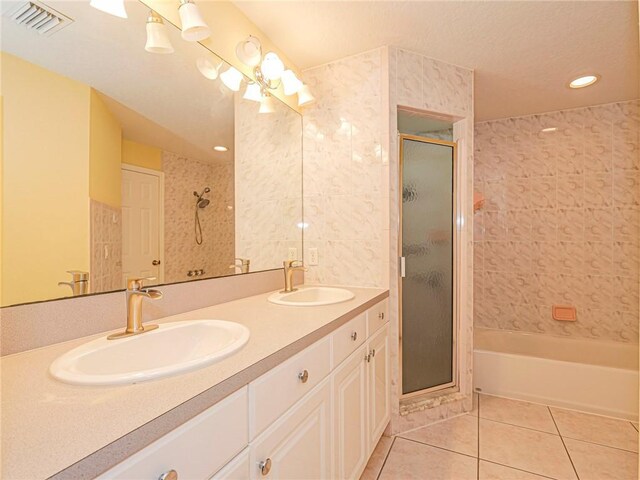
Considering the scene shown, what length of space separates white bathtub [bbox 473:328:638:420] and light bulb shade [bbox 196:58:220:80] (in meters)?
2.66

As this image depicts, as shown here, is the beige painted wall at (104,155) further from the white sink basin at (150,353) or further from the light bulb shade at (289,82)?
the light bulb shade at (289,82)

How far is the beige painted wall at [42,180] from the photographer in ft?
2.55

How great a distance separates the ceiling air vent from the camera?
0.81 metres

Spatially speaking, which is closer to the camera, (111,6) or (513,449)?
(111,6)

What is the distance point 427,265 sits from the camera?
2148 millimetres

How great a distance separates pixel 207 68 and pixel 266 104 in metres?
0.46

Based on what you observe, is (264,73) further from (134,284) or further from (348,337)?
(348,337)

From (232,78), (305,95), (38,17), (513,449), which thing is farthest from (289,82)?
(513,449)

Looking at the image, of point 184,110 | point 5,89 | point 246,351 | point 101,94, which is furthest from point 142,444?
point 184,110

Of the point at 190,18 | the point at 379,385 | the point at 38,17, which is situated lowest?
the point at 379,385

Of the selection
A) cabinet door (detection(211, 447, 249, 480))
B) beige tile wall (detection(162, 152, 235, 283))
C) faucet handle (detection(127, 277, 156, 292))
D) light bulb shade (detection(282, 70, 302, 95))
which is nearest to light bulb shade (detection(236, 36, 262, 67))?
light bulb shade (detection(282, 70, 302, 95))

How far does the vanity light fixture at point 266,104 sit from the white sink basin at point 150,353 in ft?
4.36

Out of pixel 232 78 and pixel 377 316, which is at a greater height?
pixel 232 78

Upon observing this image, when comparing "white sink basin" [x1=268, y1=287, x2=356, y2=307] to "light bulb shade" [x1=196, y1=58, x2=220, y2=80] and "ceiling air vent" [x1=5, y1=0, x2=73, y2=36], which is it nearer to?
"light bulb shade" [x1=196, y1=58, x2=220, y2=80]
